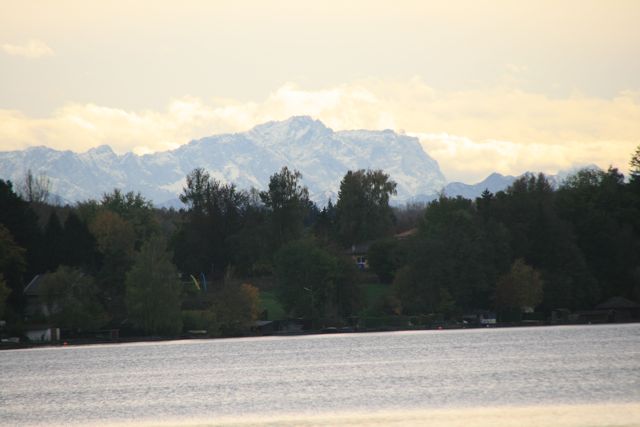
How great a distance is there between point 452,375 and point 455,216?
66.8 metres

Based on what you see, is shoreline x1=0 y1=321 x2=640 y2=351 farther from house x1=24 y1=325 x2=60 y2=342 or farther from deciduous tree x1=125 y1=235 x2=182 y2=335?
deciduous tree x1=125 y1=235 x2=182 y2=335

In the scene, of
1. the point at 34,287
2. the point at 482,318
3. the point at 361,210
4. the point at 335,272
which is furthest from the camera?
the point at 361,210

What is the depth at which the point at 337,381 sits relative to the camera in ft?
238

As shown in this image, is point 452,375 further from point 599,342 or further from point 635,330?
point 635,330

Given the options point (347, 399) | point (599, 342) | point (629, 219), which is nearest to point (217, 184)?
point (629, 219)

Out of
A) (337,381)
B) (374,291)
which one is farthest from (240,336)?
(337,381)

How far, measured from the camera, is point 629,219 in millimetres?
146625

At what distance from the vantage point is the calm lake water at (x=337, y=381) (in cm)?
5506

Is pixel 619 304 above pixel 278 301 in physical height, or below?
below

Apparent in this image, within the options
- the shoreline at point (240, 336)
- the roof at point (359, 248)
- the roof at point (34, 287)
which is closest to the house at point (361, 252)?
the roof at point (359, 248)

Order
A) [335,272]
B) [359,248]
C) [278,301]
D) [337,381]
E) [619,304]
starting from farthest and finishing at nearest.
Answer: [359,248], [619,304], [278,301], [335,272], [337,381]

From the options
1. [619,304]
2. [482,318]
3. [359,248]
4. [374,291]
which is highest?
[359,248]

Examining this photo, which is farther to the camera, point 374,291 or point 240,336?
point 374,291

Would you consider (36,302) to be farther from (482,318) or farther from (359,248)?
(359,248)
